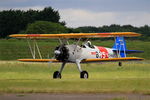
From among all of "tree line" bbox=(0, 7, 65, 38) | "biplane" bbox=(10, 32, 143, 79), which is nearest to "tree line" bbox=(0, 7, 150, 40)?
"tree line" bbox=(0, 7, 65, 38)

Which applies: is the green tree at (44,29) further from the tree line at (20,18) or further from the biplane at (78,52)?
the biplane at (78,52)

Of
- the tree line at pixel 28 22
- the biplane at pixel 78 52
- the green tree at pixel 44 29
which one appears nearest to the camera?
the biplane at pixel 78 52

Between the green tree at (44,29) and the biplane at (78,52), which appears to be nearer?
the biplane at (78,52)

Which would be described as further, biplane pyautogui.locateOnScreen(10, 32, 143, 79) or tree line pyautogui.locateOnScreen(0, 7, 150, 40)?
tree line pyautogui.locateOnScreen(0, 7, 150, 40)

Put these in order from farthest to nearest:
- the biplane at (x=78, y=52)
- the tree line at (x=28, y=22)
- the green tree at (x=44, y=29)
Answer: the tree line at (x=28, y=22) → the green tree at (x=44, y=29) → the biplane at (x=78, y=52)

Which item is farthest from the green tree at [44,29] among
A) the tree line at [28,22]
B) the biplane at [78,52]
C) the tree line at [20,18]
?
the biplane at [78,52]

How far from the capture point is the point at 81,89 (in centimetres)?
1973

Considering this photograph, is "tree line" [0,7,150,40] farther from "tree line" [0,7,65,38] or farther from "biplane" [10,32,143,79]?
"biplane" [10,32,143,79]

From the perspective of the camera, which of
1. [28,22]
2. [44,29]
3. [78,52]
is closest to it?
[78,52]

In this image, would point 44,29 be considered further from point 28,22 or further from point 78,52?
point 78,52

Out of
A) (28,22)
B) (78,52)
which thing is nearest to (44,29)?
(28,22)

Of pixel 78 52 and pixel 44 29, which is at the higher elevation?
pixel 78 52

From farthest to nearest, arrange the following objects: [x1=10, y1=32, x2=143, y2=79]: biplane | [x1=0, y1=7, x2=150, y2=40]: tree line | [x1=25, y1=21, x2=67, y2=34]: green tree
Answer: [x1=0, y1=7, x2=150, y2=40]: tree line, [x1=25, y1=21, x2=67, y2=34]: green tree, [x1=10, y1=32, x2=143, y2=79]: biplane

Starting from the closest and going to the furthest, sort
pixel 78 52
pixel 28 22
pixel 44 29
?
pixel 78 52 → pixel 44 29 → pixel 28 22
